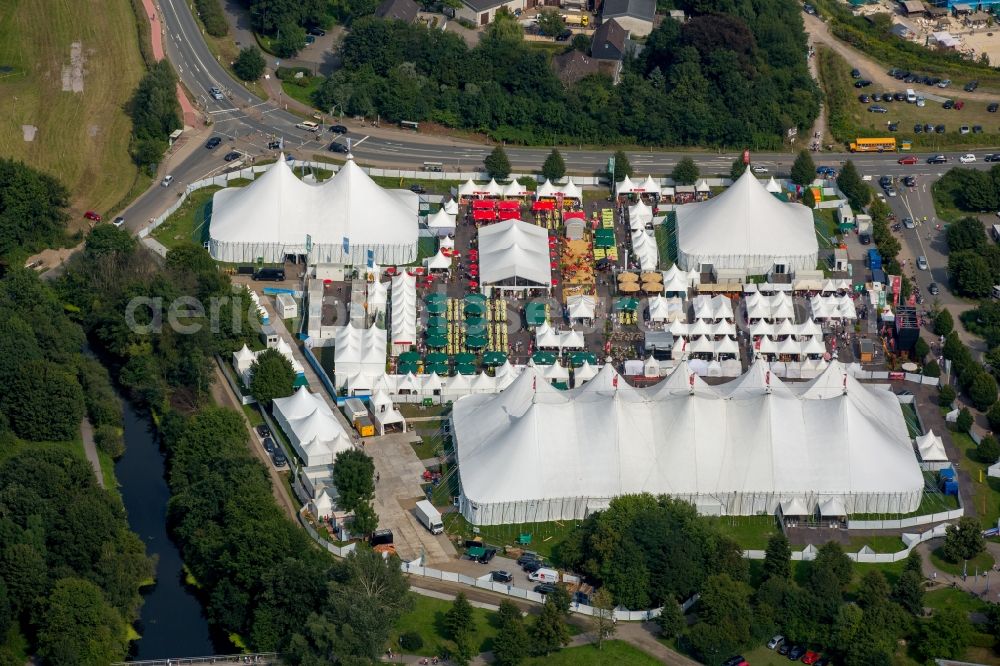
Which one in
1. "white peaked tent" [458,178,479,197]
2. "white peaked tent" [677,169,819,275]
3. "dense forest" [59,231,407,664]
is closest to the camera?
"dense forest" [59,231,407,664]

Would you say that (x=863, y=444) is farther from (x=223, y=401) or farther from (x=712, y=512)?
(x=223, y=401)

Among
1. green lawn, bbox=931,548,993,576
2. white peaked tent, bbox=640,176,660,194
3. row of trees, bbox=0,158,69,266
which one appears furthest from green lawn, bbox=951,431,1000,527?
row of trees, bbox=0,158,69,266

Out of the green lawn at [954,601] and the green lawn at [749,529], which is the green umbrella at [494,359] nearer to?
the green lawn at [749,529]

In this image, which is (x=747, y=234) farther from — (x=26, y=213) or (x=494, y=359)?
(x=26, y=213)

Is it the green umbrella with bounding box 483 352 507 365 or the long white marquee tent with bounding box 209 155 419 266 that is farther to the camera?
the long white marquee tent with bounding box 209 155 419 266

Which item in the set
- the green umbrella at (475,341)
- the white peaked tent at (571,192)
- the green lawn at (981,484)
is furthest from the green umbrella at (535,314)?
the green lawn at (981,484)

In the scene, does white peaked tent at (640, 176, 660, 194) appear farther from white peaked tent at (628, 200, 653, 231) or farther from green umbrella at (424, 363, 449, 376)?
green umbrella at (424, 363, 449, 376)

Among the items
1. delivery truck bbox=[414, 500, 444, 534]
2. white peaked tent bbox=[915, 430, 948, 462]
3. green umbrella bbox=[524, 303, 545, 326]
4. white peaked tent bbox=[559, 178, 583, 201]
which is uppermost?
white peaked tent bbox=[559, 178, 583, 201]
